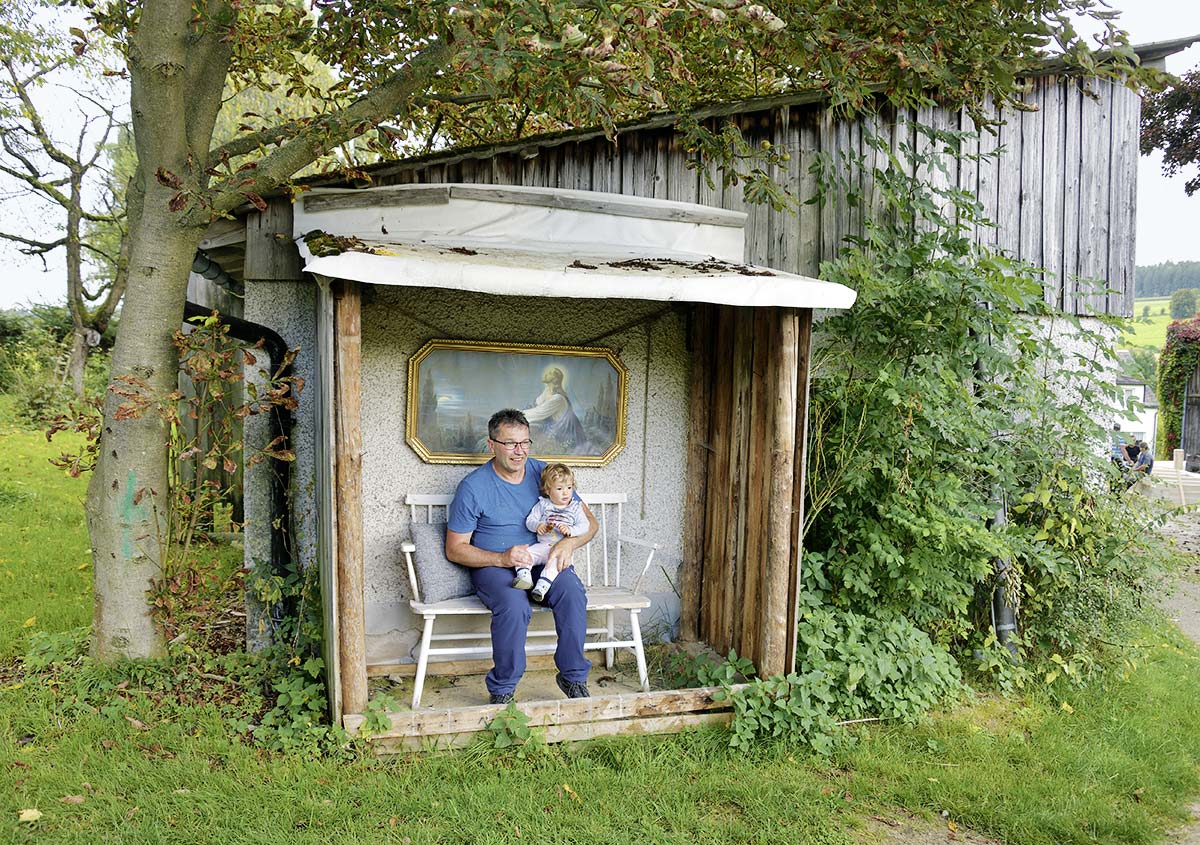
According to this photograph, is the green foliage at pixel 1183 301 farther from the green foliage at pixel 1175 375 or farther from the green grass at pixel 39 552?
the green grass at pixel 39 552

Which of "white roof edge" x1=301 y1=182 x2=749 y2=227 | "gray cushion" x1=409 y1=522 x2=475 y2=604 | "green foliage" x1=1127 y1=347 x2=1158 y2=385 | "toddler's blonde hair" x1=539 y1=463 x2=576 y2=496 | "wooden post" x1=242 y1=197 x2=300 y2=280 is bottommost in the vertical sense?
"gray cushion" x1=409 y1=522 x2=475 y2=604

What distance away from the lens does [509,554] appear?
451 centimetres

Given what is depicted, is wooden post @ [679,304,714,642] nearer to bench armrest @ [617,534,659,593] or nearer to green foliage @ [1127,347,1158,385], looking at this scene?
bench armrest @ [617,534,659,593]

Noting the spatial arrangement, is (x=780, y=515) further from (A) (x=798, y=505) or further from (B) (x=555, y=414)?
(B) (x=555, y=414)

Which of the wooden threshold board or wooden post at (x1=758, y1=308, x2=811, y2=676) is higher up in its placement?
wooden post at (x1=758, y1=308, x2=811, y2=676)

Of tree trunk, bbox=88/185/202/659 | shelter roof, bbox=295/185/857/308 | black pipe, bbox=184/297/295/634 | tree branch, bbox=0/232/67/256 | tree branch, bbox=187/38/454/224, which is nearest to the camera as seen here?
shelter roof, bbox=295/185/857/308

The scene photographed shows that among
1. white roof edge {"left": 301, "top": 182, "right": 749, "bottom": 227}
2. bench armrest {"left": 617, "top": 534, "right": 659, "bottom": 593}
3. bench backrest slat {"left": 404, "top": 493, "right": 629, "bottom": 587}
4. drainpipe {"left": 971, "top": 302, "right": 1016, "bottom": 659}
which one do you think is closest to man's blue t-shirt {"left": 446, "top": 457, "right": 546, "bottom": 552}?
bench backrest slat {"left": 404, "top": 493, "right": 629, "bottom": 587}

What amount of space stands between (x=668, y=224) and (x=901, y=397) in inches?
68.6

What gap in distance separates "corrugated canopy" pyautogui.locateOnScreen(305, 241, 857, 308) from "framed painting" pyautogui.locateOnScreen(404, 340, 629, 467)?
0.78 metres

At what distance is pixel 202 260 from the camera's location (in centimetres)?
538

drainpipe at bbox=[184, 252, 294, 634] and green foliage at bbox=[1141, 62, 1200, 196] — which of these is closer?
drainpipe at bbox=[184, 252, 294, 634]

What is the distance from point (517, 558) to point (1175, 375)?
2226cm

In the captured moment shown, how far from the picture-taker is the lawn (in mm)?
3436

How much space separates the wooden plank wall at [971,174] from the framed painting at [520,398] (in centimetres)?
131
